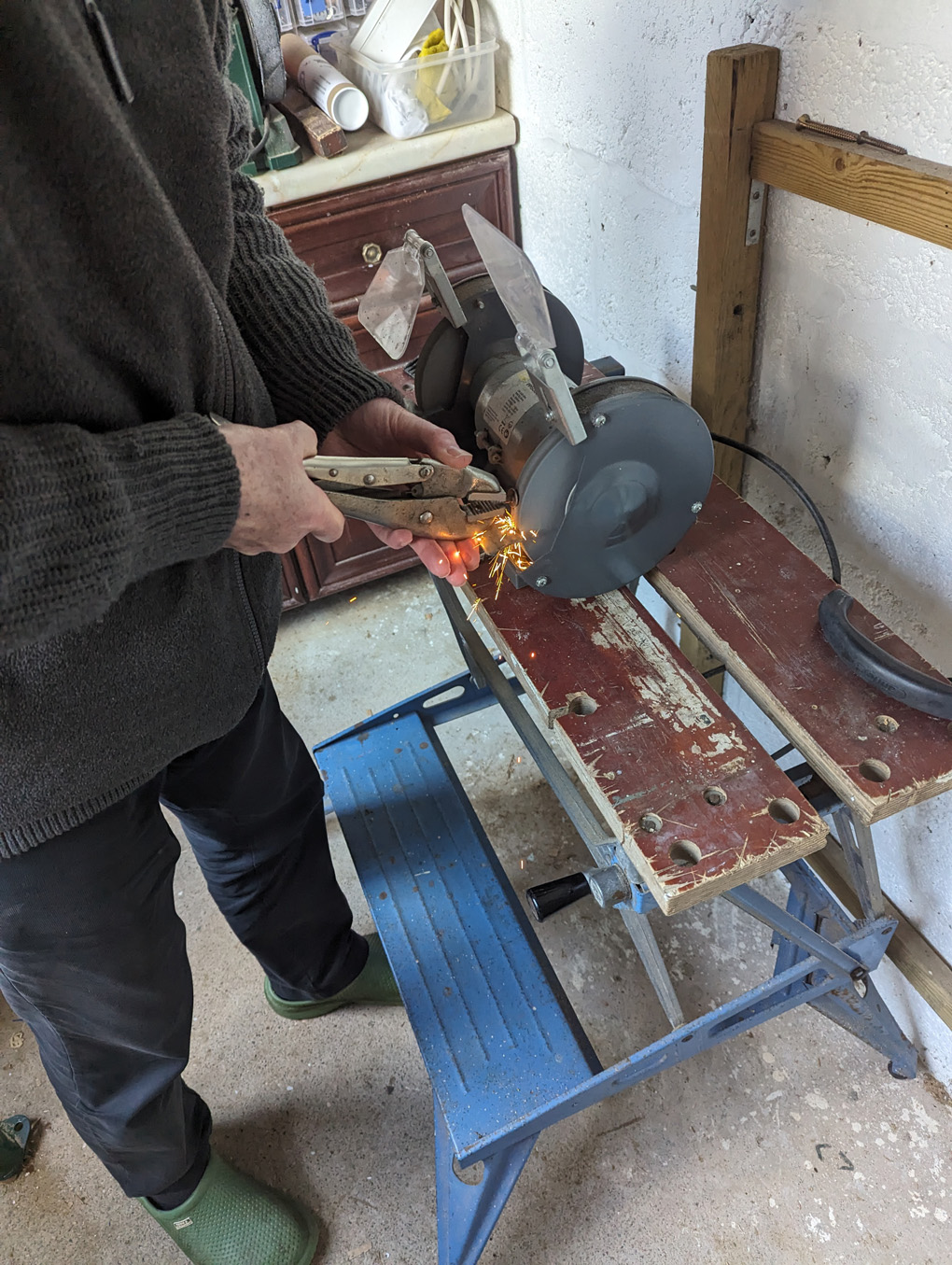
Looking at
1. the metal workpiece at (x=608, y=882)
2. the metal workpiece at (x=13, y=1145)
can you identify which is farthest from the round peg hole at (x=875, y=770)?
the metal workpiece at (x=13, y=1145)

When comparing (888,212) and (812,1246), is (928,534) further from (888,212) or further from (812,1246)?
(812,1246)

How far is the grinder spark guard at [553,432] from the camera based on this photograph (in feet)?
2.59

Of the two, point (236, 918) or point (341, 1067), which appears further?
point (341, 1067)

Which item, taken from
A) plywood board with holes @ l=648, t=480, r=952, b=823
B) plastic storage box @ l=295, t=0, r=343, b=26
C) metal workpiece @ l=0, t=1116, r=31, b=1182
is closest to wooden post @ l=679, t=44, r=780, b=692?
plywood board with holes @ l=648, t=480, r=952, b=823

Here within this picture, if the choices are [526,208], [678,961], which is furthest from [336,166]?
[678,961]

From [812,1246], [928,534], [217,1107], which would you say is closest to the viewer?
[928,534]

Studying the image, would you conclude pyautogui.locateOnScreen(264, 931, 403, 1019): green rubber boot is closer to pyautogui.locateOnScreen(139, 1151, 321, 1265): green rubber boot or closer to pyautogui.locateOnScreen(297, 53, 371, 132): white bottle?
pyautogui.locateOnScreen(139, 1151, 321, 1265): green rubber boot

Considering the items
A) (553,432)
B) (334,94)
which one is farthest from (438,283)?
(334,94)

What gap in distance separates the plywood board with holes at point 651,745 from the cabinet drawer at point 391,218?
891mm

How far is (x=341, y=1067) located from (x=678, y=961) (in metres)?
0.57

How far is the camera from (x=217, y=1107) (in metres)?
1.34

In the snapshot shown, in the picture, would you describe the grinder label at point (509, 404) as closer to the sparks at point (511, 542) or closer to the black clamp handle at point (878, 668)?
the sparks at point (511, 542)

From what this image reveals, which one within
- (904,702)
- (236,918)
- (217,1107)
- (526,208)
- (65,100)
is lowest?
(217,1107)

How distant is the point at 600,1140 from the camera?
1.25 m
